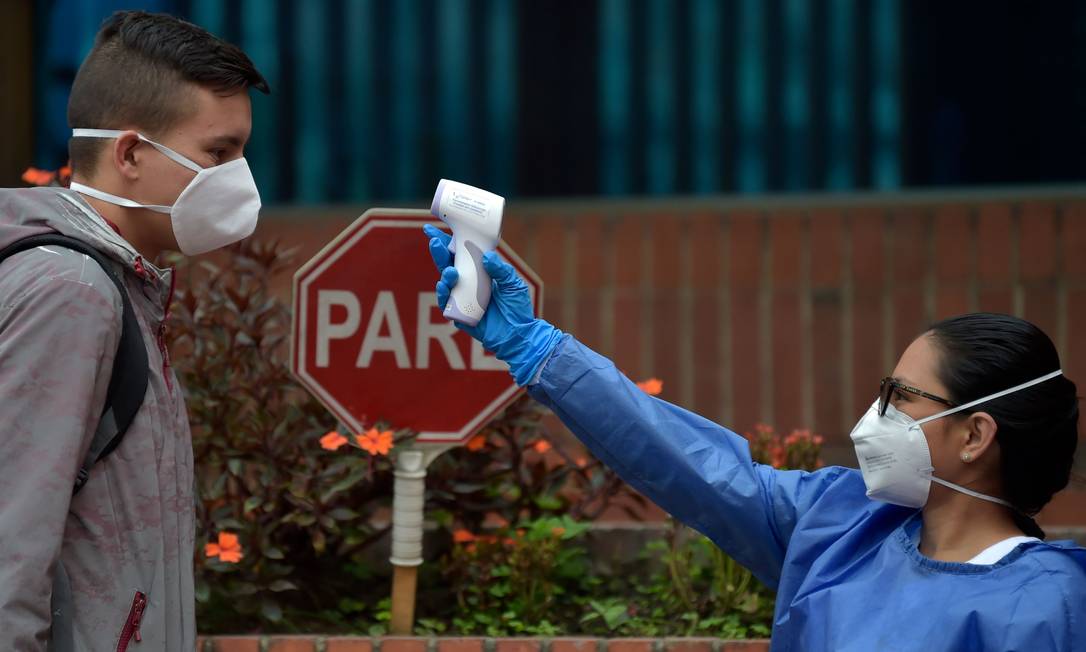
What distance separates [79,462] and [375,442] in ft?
4.06

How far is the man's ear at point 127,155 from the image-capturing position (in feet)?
7.77

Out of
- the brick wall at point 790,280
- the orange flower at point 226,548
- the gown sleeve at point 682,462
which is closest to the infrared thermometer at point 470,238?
the gown sleeve at point 682,462

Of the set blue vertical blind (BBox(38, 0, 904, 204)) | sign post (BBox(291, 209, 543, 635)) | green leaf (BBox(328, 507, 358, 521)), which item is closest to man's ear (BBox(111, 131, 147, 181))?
sign post (BBox(291, 209, 543, 635))

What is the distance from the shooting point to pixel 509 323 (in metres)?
2.59

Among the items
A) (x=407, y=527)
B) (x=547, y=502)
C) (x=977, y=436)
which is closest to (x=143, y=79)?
(x=407, y=527)

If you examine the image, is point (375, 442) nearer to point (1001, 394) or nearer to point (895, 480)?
point (895, 480)

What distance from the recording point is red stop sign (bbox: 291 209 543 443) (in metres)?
3.28

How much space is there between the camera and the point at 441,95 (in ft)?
19.1

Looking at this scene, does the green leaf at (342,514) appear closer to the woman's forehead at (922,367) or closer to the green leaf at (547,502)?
the green leaf at (547,502)

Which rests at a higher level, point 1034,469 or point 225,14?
point 225,14

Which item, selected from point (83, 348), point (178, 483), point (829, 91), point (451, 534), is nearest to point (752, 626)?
point (451, 534)

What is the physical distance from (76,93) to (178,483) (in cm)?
69

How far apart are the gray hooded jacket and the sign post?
37.6 inches

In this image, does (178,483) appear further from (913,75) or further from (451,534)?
(913,75)
